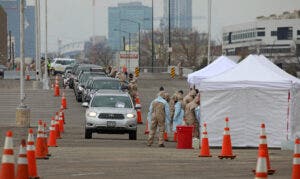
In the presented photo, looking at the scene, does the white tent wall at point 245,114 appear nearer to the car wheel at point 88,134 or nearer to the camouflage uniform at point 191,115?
the camouflage uniform at point 191,115

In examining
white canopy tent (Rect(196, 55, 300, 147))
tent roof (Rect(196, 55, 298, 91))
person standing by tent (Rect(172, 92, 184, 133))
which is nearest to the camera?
tent roof (Rect(196, 55, 298, 91))

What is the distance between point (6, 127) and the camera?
108 ft

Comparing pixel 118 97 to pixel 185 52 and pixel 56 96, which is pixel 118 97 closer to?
pixel 56 96

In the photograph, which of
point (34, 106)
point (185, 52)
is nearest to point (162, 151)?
point (34, 106)

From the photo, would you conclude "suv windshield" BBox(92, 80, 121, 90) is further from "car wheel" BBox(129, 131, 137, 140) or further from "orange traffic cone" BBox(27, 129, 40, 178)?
"orange traffic cone" BBox(27, 129, 40, 178)

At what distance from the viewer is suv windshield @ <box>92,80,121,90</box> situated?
41.8 metres

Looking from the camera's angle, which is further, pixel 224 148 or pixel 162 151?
pixel 162 151

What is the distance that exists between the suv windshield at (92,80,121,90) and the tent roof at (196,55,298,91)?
15629 millimetres

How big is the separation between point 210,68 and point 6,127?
9.80 meters

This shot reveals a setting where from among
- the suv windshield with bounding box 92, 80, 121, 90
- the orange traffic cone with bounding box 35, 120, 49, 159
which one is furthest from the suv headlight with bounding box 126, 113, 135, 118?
the suv windshield with bounding box 92, 80, 121, 90

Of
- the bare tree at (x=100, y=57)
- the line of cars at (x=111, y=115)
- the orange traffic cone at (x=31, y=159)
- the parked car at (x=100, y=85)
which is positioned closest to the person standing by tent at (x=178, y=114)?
the line of cars at (x=111, y=115)

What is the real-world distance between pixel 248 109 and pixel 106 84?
56.0 feet

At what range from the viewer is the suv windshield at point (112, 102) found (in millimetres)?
29859

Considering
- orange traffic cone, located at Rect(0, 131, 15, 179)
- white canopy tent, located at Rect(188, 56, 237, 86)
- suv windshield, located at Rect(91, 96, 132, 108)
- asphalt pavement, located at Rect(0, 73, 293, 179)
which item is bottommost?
asphalt pavement, located at Rect(0, 73, 293, 179)
